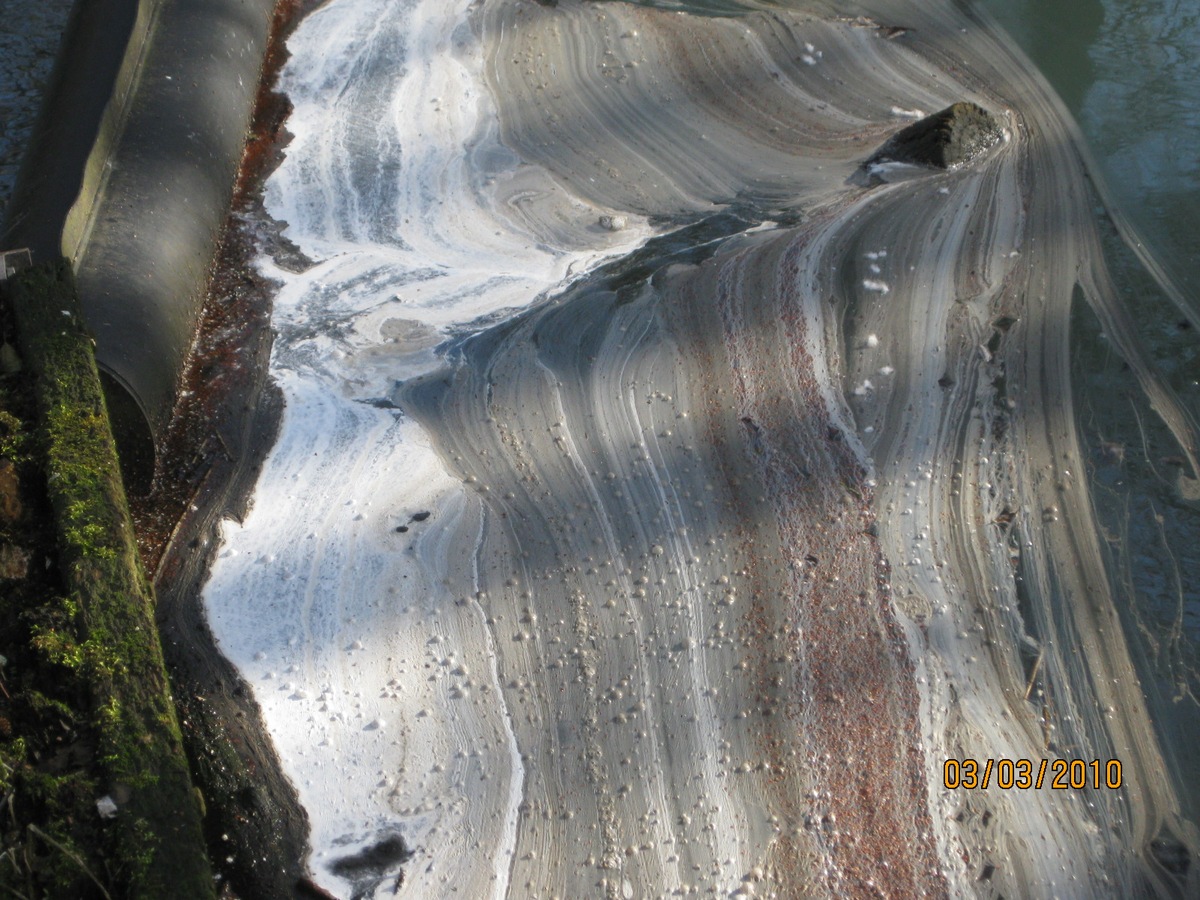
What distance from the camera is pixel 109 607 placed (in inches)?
83.2

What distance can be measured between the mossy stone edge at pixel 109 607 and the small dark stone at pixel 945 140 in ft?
8.65

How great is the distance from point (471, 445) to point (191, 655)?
2.80 ft

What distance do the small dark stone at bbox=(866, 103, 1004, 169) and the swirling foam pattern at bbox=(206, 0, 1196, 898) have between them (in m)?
0.08

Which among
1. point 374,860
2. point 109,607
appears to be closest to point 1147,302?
point 374,860

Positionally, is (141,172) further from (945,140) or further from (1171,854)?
(1171,854)

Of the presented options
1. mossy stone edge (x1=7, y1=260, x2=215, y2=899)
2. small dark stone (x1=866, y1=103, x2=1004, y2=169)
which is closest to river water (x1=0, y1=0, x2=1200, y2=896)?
mossy stone edge (x1=7, y1=260, x2=215, y2=899)

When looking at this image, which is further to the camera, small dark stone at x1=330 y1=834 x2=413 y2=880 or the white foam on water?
the white foam on water

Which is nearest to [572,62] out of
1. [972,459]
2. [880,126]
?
[880,126]

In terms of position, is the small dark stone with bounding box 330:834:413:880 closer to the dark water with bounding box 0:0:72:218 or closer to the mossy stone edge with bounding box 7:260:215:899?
the mossy stone edge with bounding box 7:260:215:899

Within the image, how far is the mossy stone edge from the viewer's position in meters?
1.84
